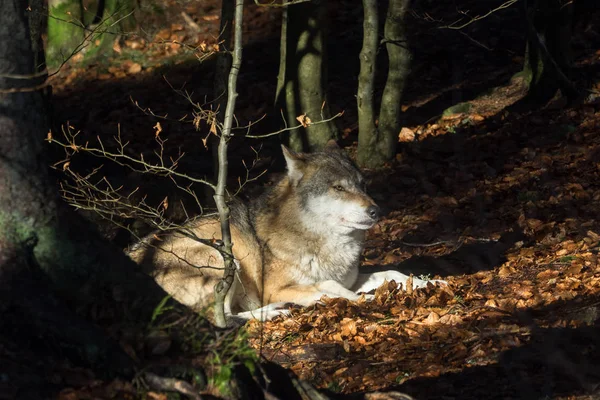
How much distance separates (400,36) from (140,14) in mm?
9710

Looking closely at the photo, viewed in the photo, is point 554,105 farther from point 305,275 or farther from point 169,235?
point 169,235

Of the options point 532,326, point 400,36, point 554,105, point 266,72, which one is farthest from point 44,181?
point 266,72

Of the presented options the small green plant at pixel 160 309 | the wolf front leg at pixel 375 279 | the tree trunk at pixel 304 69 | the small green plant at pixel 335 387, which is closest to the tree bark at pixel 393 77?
the tree trunk at pixel 304 69

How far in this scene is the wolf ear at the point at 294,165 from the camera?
9453 millimetres

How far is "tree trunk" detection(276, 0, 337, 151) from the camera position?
527 inches

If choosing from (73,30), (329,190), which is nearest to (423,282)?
(329,190)

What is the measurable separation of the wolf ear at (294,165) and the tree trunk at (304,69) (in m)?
3.95

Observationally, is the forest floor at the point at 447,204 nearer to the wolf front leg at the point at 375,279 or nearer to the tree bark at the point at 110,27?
the tree bark at the point at 110,27

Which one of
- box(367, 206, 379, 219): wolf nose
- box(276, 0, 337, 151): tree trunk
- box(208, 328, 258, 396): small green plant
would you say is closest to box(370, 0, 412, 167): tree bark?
box(276, 0, 337, 151): tree trunk

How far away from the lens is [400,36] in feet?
43.8

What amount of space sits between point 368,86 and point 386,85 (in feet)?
1.48

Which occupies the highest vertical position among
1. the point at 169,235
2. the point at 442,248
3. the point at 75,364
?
the point at 75,364

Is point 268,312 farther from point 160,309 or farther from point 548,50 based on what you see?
point 548,50

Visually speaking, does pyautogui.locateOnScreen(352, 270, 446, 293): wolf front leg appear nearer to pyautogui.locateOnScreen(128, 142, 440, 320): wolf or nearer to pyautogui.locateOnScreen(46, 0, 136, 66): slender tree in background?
pyautogui.locateOnScreen(128, 142, 440, 320): wolf
